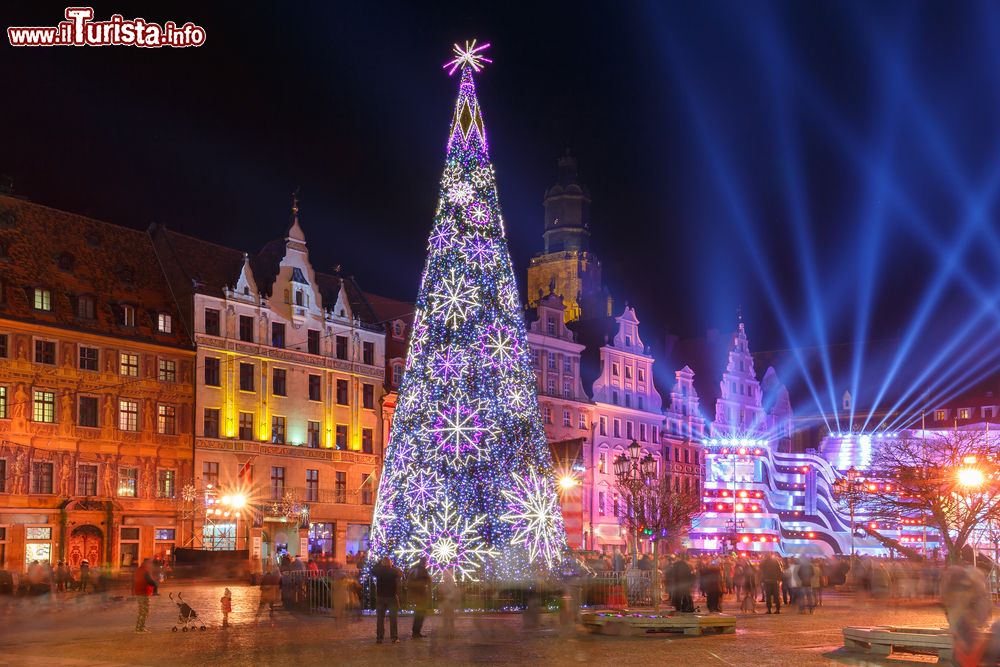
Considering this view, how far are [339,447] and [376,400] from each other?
155 inches

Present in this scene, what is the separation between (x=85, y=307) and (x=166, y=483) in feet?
27.8

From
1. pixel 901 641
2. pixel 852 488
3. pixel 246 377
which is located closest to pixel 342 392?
pixel 246 377

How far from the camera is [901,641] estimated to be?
20.5 m

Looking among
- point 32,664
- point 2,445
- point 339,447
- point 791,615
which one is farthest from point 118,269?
point 32,664

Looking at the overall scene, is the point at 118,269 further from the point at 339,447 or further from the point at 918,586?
the point at 918,586

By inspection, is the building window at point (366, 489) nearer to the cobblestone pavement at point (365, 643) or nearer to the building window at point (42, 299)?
the building window at point (42, 299)

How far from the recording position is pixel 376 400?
2643 inches

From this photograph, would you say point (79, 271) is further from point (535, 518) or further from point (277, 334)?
point (535, 518)

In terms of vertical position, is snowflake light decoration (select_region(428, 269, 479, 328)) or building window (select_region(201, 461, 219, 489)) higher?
snowflake light decoration (select_region(428, 269, 479, 328))

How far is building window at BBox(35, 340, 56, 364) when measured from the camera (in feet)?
166

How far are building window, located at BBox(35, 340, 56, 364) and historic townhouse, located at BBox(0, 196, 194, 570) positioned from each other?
0.04 m

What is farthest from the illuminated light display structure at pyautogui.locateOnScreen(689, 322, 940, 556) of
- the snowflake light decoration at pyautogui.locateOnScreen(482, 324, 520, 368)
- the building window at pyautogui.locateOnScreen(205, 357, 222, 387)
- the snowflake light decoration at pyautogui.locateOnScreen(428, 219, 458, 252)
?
the snowflake light decoration at pyautogui.locateOnScreen(428, 219, 458, 252)

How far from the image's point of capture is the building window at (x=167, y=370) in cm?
5562

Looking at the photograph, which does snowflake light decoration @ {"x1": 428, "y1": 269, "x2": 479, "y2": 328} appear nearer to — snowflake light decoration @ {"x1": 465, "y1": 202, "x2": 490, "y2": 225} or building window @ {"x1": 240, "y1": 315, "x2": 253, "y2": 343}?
snowflake light decoration @ {"x1": 465, "y1": 202, "x2": 490, "y2": 225}
